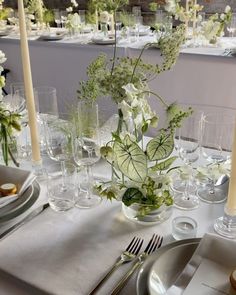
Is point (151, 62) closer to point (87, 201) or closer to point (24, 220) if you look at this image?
point (87, 201)

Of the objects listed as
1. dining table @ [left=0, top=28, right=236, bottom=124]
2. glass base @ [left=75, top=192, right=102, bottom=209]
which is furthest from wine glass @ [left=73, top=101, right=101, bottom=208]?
dining table @ [left=0, top=28, right=236, bottom=124]

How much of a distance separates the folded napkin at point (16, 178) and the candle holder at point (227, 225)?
485 millimetres

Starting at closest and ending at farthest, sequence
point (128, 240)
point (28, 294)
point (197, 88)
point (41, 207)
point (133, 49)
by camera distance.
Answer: point (28, 294)
point (128, 240)
point (41, 207)
point (197, 88)
point (133, 49)

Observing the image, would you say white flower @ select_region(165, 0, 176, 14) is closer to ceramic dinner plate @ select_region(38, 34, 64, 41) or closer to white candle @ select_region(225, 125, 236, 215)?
ceramic dinner plate @ select_region(38, 34, 64, 41)

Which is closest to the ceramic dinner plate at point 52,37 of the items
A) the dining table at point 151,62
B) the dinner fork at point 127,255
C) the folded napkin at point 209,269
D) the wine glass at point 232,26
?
the dining table at point 151,62

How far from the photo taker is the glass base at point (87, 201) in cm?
100

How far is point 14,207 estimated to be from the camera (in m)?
0.96

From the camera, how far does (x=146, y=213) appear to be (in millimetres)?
898

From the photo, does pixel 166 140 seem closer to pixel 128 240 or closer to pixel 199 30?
pixel 128 240

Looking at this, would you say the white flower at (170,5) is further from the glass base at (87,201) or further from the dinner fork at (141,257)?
the dinner fork at (141,257)

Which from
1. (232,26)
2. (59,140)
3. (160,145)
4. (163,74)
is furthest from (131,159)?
(232,26)

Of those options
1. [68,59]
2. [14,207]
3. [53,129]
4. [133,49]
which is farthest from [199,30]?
[14,207]

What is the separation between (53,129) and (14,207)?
0.82 ft

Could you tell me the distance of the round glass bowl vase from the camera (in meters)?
0.90
